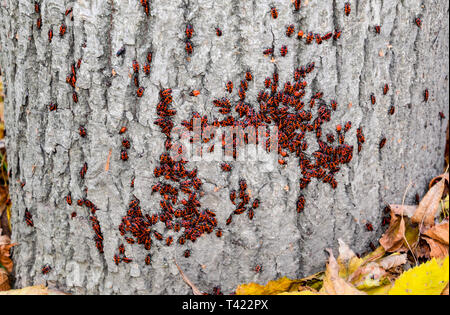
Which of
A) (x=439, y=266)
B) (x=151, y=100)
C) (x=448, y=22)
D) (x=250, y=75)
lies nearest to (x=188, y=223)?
(x=151, y=100)

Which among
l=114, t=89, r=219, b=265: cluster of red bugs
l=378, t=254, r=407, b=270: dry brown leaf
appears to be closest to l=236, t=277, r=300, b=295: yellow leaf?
l=114, t=89, r=219, b=265: cluster of red bugs

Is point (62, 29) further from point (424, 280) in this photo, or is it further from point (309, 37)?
point (424, 280)

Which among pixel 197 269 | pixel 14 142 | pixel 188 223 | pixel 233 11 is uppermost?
pixel 233 11

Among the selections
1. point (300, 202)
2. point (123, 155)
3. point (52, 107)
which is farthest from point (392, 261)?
point (52, 107)

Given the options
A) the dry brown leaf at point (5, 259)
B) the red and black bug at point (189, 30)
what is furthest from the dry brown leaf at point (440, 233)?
the dry brown leaf at point (5, 259)

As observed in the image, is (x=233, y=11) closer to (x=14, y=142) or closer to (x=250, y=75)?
(x=250, y=75)

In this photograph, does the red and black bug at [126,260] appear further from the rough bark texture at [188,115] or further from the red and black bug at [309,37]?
the red and black bug at [309,37]
